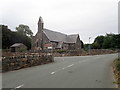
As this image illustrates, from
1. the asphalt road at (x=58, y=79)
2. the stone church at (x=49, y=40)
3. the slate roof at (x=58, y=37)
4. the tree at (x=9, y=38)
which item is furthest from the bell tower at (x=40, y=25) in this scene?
the asphalt road at (x=58, y=79)

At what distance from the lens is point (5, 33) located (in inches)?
2835

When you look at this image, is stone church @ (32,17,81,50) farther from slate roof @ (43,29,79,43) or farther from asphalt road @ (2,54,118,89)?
asphalt road @ (2,54,118,89)

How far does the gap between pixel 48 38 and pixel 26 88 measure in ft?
213

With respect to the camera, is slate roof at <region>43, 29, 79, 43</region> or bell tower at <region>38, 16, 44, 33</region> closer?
slate roof at <region>43, 29, 79, 43</region>

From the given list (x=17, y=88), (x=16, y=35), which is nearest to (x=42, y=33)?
(x=16, y=35)

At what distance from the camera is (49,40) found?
7175 centimetres

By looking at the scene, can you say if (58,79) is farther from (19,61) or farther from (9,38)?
(9,38)

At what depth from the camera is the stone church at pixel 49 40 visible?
7290cm

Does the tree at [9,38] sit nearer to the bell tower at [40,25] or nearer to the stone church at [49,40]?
the stone church at [49,40]

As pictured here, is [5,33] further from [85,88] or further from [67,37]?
[85,88]

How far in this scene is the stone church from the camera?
72.9 metres

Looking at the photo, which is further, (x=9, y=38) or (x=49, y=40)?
(x=9, y=38)

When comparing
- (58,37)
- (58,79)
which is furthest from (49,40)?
(58,79)

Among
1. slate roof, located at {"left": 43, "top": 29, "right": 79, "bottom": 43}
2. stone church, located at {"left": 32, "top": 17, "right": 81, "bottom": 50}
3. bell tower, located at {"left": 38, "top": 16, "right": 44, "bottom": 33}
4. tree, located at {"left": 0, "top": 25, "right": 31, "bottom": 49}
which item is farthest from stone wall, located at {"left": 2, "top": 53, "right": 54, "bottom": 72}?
bell tower, located at {"left": 38, "top": 16, "right": 44, "bottom": 33}
